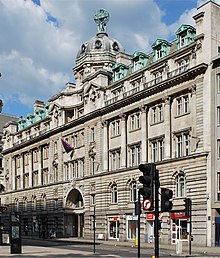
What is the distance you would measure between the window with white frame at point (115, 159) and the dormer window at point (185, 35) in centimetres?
1603

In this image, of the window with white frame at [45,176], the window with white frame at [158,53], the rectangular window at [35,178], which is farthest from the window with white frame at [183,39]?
the rectangular window at [35,178]

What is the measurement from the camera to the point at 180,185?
5050 cm

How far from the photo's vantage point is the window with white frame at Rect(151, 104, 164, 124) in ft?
179

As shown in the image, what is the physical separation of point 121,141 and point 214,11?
19.9 m

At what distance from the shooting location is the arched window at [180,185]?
50.1 meters

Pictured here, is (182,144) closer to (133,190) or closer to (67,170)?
(133,190)

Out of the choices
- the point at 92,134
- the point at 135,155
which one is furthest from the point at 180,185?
the point at 92,134

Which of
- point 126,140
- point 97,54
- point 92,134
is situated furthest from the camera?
point 97,54

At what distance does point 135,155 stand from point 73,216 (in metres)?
18.9

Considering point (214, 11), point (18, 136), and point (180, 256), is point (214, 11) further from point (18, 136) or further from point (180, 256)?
point (18, 136)

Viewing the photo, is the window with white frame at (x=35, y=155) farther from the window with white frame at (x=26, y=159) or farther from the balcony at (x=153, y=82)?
the balcony at (x=153, y=82)

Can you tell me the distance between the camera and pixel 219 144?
4650cm

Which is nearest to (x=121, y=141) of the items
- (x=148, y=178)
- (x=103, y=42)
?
(x=103, y=42)

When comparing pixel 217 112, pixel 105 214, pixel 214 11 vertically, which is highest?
pixel 214 11
